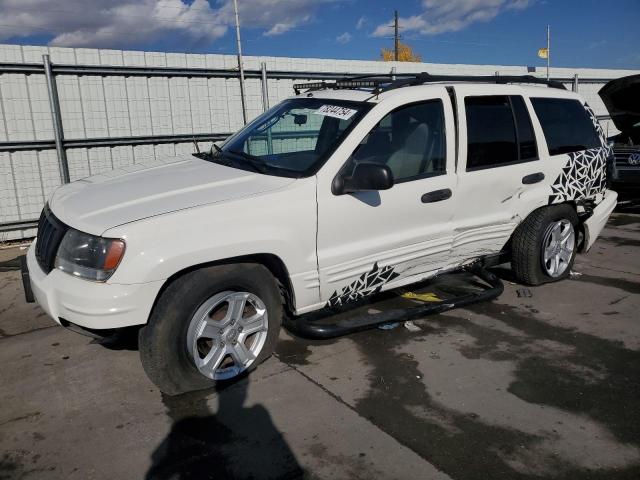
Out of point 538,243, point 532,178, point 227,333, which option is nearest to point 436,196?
point 532,178

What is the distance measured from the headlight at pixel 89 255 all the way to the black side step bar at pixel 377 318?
1.45 metres

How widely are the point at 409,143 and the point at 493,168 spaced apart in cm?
89

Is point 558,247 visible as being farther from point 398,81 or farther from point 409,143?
point 398,81

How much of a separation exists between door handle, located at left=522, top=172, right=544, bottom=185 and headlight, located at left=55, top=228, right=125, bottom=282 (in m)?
3.41

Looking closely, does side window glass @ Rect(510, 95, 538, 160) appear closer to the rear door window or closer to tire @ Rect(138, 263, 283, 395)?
the rear door window

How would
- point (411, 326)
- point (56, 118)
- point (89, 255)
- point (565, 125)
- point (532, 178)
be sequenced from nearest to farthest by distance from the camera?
1. point (89, 255)
2. point (411, 326)
3. point (532, 178)
4. point (565, 125)
5. point (56, 118)

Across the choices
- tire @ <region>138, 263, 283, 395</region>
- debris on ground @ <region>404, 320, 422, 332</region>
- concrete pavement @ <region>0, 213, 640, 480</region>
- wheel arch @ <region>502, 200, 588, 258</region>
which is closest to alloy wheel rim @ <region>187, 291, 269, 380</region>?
tire @ <region>138, 263, 283, 395</region>

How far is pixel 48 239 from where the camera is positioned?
11.2 feet

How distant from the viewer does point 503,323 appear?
179 inches

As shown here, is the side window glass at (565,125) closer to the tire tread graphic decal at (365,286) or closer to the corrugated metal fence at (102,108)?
the tire tread graphic decal at (365,286)

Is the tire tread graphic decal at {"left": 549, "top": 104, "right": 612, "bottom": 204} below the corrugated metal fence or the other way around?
below

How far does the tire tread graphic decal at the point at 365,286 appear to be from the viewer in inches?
152

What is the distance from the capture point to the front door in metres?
3.68

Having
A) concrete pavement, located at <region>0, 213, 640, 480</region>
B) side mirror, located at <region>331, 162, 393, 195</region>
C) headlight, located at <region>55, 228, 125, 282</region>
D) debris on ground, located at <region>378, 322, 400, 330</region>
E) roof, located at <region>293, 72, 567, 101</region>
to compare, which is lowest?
concrete pavement, located at <region>0, 213, 640, 480</region>
